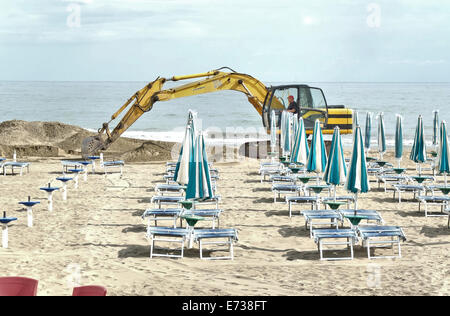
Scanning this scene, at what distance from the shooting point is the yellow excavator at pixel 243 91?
82.9 ft

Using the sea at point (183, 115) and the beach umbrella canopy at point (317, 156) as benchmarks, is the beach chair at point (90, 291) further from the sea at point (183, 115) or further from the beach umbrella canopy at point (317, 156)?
the sea at point (183, 115)

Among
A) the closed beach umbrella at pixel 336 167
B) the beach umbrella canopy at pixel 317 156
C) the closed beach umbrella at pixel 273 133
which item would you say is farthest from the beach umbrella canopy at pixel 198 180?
the closed beach umbrella at pixel 273 133

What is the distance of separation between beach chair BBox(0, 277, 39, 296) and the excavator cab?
19.2m

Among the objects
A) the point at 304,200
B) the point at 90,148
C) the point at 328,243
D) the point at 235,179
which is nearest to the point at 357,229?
the point at 328,243

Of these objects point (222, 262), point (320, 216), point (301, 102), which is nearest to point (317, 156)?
point (320, 216)

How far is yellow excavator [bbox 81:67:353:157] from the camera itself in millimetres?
25266

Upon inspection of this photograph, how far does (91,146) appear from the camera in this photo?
25594 millimetres

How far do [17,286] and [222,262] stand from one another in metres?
4.82

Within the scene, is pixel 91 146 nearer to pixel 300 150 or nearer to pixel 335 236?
pixel 300 150

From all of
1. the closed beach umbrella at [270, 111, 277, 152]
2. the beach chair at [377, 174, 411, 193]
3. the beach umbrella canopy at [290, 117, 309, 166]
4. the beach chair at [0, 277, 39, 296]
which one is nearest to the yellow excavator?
the closed beach umbrella at [270, 111, 277, 152]

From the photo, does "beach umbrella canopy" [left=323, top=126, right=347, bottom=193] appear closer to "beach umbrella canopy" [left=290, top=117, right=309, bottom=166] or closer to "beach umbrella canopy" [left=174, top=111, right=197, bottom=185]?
"beach umbrella canopy" [left=174, top=111, right=197, bottom=185]

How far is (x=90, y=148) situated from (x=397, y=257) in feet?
53.5
